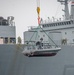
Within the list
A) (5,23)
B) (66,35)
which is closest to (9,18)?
(5,23)

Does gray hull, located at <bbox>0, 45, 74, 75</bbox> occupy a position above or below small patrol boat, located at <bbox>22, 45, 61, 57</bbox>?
below

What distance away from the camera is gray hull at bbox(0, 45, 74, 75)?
20.1 metres

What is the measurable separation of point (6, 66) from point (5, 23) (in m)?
5.25

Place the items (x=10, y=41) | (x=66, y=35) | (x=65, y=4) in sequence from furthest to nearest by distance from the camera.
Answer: (x=65, y=4) < (x=66, y=35) < (x=10, y=41)

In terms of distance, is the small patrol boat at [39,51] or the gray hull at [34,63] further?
the gray hull at [34,63]

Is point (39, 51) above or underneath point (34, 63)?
above

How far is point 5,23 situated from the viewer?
2423cm

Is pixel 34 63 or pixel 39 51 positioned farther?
pixel 34 63

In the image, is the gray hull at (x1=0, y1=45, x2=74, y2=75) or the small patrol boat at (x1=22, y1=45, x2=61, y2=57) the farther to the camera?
the gray hull at (x1=0, y1=45, x2=74, y2=75)

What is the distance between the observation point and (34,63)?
21.0 m

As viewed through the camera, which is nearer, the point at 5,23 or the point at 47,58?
the point at 47,58

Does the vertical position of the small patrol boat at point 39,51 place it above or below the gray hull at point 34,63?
Answer: above

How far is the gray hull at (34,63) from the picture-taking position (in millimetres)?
20094

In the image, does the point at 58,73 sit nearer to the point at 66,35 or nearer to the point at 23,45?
the point at 23,45
